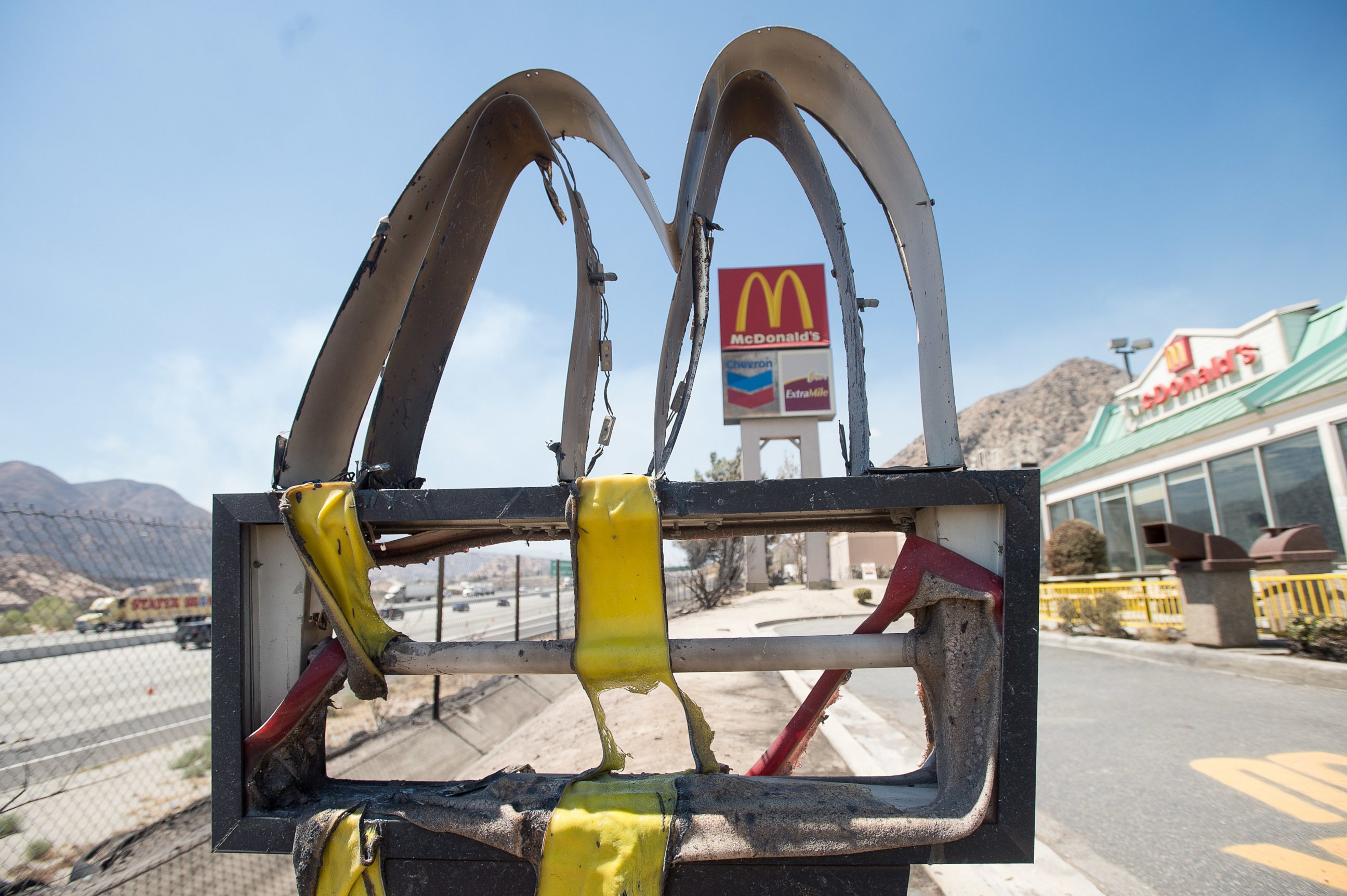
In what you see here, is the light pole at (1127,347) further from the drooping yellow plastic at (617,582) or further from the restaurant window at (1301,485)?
the drooping yellow plastic at (617,582)

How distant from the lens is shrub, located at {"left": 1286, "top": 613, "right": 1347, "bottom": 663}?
7.52 m

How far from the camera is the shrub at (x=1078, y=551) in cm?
1875

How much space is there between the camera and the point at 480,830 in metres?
1.49

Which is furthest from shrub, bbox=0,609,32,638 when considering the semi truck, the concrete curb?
the concrete curb

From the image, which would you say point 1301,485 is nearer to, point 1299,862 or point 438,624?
point 1299,862

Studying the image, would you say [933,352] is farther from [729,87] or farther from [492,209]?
[492,209]

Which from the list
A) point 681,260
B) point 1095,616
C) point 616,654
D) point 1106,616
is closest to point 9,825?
point 616,654

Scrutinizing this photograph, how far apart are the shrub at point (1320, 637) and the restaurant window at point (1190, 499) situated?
8.55 m

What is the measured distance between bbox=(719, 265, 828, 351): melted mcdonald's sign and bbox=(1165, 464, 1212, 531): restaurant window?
1489 cm

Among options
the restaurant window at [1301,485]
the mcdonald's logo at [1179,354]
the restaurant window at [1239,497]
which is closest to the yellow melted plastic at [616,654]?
the restaurant window at [1301,485]

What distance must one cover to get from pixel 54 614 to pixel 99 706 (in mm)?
4289

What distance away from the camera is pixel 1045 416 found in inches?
3752

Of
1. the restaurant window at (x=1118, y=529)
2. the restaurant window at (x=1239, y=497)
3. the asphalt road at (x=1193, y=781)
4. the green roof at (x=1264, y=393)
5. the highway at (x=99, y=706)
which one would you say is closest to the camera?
the asphalt road at (x=1193, y=781)

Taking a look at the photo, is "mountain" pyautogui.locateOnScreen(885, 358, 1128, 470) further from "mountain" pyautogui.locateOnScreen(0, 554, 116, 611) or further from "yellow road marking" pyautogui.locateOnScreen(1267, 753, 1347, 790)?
"yellow road marking" pyautogui.locateOnScreen(1267, 753, 1347, 790)
